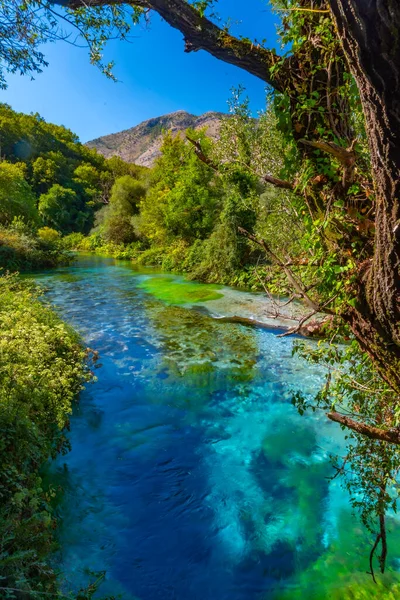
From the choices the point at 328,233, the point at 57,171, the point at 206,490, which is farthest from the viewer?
the point at 57,171

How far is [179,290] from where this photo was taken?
20.4 meters

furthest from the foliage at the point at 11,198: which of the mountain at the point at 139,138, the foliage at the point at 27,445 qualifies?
the mountain at the point at 139,138

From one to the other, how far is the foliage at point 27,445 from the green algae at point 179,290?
10.8 m

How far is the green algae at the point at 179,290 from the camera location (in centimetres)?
1781

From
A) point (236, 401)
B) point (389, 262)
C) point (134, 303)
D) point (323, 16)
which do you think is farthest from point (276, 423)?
point (134, 303)

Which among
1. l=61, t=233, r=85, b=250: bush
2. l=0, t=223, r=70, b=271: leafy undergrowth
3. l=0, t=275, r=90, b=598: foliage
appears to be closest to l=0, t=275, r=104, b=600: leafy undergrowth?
l=0, t=275, r=90, b=598: foliage

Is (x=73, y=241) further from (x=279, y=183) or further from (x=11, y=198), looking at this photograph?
(x=279, y=183)

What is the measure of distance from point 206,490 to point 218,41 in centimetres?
553

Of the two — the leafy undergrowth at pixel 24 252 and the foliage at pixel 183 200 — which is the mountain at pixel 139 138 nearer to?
the foliage at pixel 183 200

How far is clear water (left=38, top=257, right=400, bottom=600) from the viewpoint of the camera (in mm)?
3836

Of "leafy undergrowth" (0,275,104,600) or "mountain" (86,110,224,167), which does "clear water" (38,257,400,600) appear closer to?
"leafy undergrowth" (0,275,104,600)

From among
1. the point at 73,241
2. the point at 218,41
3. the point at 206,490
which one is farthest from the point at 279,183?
the point at 73,241

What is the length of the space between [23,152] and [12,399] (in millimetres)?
73808

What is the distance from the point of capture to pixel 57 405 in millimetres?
5000
